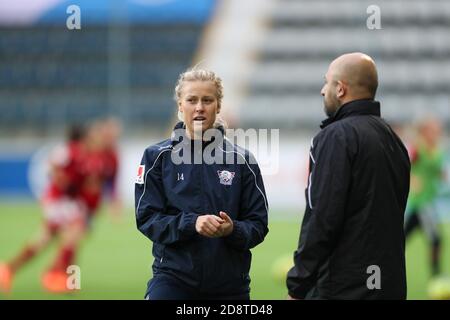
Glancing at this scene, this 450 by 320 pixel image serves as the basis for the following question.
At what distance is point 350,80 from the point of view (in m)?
4.93

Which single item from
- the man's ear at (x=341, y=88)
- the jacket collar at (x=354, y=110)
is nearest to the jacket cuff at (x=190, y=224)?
the jacket collar at (x=354, y=110)

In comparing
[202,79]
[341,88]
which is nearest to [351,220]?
[341,88]

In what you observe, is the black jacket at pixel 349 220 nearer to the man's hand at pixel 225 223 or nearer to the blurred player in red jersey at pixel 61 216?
the man's hand at pixel 225 223

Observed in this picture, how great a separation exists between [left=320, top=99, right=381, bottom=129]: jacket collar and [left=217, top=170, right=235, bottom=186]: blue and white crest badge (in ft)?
1.81

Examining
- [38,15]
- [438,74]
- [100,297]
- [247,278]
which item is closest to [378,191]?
[247,278]

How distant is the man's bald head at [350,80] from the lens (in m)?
4.92

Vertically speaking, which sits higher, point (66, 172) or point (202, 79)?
point (66, 172)

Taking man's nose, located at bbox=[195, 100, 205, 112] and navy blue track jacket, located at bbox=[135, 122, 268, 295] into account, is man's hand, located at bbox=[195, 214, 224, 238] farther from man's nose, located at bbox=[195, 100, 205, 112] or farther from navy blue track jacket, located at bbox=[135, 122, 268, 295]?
man's nose, located at bbox=[195, 100, 205, 112]

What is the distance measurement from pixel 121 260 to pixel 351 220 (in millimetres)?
9712

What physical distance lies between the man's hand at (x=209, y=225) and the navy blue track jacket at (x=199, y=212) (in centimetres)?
13

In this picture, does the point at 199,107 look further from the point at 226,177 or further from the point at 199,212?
the point at 199,212

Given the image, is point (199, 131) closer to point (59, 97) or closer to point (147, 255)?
point (147, 255)

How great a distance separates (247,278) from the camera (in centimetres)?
513

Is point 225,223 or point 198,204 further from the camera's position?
point 198,204
